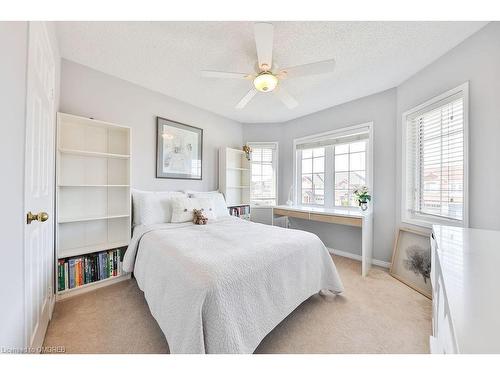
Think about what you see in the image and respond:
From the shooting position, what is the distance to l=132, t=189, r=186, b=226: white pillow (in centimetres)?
238

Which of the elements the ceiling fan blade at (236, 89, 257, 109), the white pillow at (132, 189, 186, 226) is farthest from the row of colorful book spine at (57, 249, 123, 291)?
the ceiling fan blade at (236, 89, 257, 109)

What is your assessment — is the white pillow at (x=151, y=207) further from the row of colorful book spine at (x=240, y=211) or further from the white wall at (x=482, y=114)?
the white wall at (x=482, y=114)

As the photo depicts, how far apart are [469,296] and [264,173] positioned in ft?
11.8

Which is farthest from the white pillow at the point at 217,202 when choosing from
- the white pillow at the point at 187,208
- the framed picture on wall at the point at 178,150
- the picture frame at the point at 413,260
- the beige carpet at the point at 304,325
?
the picture frame at the point at 413,260

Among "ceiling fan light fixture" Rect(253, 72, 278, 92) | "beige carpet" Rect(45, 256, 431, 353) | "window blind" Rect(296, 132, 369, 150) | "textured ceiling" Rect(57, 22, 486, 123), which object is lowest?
"beige carpet" Rect(45, 256, 431, 353)

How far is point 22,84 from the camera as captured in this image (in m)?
0.95

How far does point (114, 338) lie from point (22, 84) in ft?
5.52

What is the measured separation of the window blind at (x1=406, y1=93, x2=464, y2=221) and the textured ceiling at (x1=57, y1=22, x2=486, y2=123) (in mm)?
579

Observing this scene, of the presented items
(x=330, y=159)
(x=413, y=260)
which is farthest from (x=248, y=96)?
(x=413, y=260)

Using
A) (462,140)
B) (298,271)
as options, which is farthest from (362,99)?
(298,271)

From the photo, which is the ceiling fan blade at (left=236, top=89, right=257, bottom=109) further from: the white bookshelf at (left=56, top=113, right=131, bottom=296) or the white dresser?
the white dresser

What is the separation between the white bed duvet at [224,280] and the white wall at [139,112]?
1.12 m

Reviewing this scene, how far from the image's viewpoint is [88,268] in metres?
2.07

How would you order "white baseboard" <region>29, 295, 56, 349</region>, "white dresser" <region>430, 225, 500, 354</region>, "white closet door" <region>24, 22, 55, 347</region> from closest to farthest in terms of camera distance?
"white dresser" <region>430, 225, 500, 354</region> < "white closet door" <region>24, 22, 55, 347</region> < "white baseboard" <region>29, 295, 56, 349</region>
